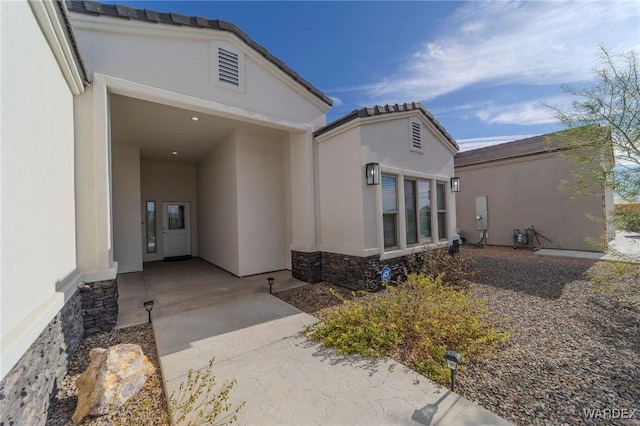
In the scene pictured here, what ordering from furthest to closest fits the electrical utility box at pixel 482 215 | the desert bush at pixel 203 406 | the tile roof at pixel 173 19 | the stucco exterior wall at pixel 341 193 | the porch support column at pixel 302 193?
the electrical utility box at pixel 482 215 → the porch support column at pixel 302 193 → the stucco exterior wall at pixel 341 193 → the tile roof at pixel 173 19 → the desert bush at pixel 203 406

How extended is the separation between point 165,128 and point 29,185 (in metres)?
5.15

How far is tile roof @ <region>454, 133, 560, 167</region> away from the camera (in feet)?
35.2

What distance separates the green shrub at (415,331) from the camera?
10.5ft

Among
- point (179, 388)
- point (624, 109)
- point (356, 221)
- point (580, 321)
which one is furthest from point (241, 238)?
point (624, 109)

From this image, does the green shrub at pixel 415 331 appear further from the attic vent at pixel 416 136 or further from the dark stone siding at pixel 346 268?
the attic vent at pixel 416 136

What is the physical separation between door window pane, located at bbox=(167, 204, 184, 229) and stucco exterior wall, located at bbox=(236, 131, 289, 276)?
5.25m

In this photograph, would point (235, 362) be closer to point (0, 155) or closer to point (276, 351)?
point (276, 351)

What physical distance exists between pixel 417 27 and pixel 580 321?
26.4 ft

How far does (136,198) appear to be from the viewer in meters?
8.34

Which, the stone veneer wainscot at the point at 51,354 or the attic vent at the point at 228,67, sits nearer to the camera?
the stone veneer wainscot at the point at 51,354

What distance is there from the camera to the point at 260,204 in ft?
25.1

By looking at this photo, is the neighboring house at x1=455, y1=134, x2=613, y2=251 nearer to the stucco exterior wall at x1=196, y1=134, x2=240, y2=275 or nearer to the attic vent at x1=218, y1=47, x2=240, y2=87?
the attic vent at x1=218, y1=47, x2=240, y2=87

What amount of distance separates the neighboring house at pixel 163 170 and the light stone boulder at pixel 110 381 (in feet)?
0.99

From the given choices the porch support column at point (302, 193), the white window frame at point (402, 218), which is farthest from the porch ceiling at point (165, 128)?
the white window frame at point (402, 218)
